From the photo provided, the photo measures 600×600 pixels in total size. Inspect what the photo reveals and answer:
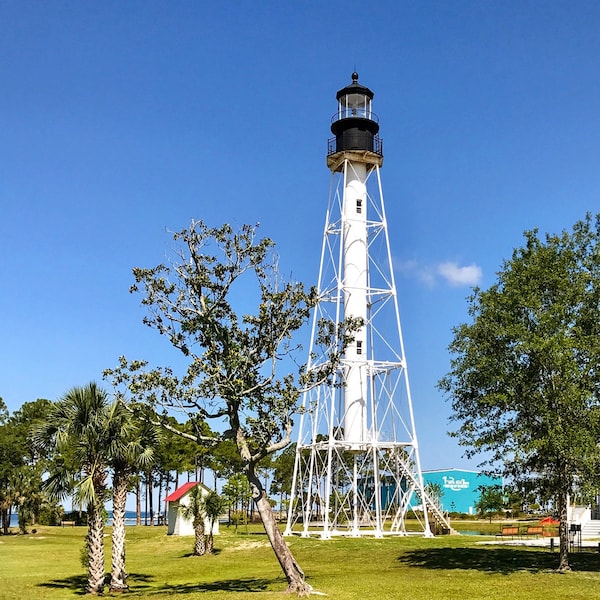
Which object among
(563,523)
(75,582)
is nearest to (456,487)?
(563,523)

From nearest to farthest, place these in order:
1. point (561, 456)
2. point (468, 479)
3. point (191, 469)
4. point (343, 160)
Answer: point (561, 456), point (343, 160), point (191, 469), point (468, 479)

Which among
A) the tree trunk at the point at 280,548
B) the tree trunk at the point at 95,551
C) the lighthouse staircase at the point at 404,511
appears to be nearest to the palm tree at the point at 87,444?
the tree trunk at the point at 95,551

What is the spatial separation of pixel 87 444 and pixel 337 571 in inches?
440

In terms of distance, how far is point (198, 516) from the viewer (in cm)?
3962

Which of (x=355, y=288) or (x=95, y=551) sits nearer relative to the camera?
(x=95, y=551)

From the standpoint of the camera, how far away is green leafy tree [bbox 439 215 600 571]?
25.6 metres

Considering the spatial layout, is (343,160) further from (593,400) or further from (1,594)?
(1,594)

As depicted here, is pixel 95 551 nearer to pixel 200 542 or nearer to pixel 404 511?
pixel 200 542

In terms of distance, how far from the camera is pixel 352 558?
111ft

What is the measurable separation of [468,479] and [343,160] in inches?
2565

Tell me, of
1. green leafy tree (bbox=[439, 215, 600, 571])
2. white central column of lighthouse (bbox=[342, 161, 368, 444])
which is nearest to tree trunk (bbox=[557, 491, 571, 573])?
green leafy tree (bbox=[439, 215, 600, 571])

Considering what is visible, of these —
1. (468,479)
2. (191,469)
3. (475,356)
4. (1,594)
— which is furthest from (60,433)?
(468,479)

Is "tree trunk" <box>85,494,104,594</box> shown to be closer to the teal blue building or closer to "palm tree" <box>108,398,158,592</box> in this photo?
"palm tree" <box>108,398,158,592</box>

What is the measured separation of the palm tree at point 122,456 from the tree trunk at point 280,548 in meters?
4.37
